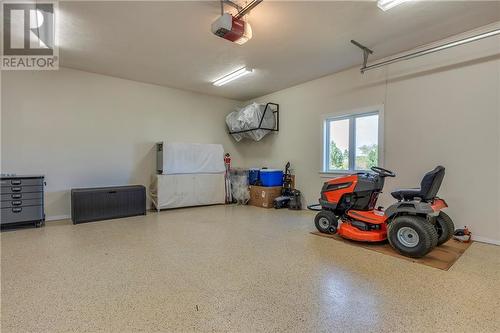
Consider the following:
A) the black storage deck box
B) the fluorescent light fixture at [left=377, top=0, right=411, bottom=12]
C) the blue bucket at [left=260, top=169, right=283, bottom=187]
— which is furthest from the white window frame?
the black storage deck box

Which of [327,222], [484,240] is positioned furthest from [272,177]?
[484,240]

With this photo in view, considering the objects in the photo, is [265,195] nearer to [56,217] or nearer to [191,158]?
[191,158]

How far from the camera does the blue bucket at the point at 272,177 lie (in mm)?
5812

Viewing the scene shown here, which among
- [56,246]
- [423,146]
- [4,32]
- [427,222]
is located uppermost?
[4,32]

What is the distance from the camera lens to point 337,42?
364cm

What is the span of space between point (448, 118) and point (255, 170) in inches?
153

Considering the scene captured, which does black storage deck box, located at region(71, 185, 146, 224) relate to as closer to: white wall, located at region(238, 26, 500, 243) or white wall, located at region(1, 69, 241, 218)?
white wall, located at region(1, 69, 241, 218)

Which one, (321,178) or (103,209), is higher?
(321,178)

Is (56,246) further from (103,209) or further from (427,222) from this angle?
(427,222)

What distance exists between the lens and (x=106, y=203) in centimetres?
457

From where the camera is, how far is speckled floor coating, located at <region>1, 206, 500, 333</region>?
163 cm

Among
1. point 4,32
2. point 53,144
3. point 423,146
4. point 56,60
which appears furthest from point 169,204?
point 423,146

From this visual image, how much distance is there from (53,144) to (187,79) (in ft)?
9.29

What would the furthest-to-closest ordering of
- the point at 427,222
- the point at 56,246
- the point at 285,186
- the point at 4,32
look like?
the point at 285,186 → the point at 4,32 → the point at 56,246 → the point at 427,222
